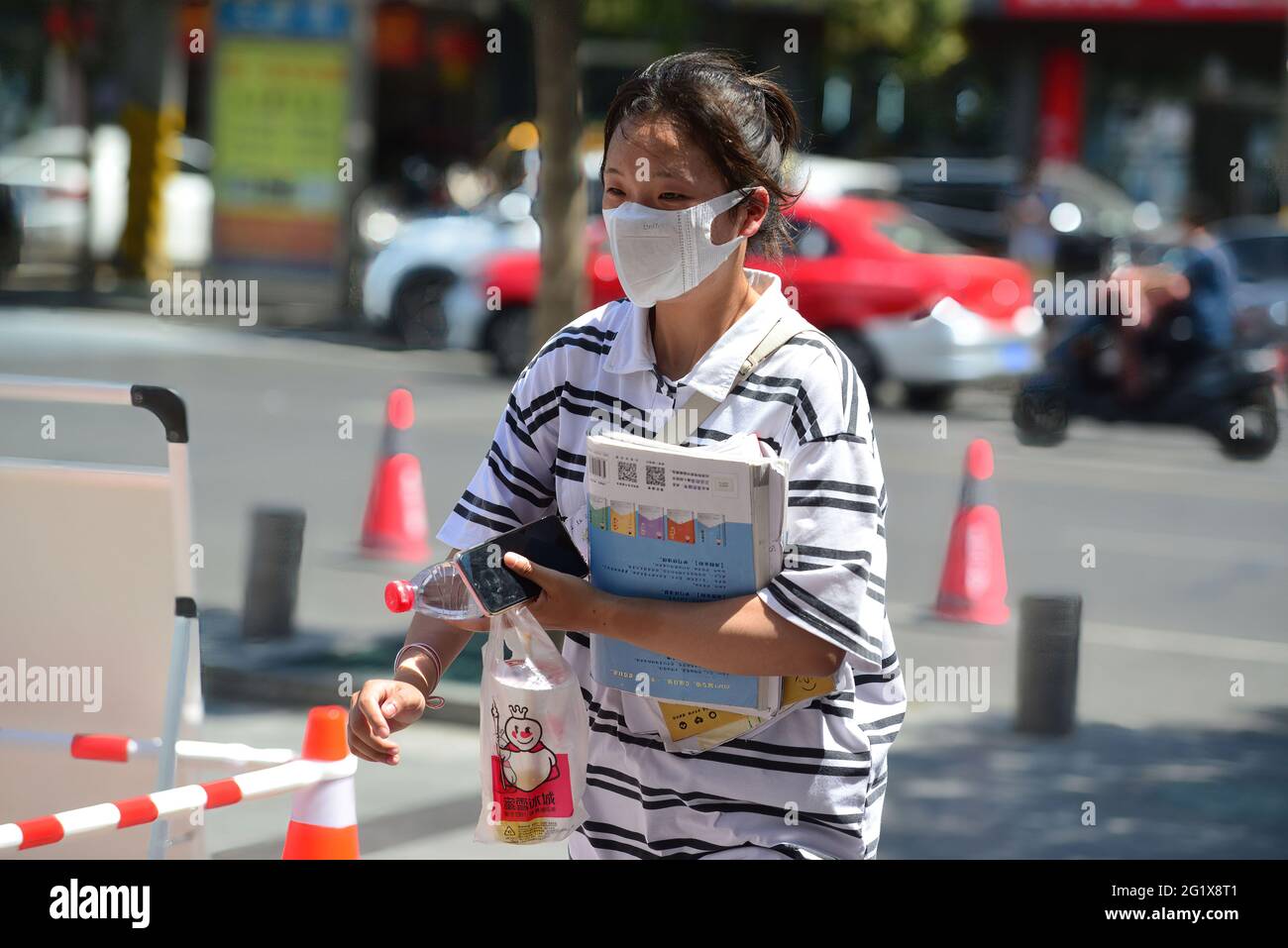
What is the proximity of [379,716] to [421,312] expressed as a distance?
16123 millimetres

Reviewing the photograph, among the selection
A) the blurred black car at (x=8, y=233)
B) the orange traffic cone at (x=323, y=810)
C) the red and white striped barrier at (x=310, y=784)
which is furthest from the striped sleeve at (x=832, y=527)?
the blurred black car at (x=8, y=233)

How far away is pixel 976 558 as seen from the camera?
23.6 ft

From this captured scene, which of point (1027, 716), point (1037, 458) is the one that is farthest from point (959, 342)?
point (1027, 716)

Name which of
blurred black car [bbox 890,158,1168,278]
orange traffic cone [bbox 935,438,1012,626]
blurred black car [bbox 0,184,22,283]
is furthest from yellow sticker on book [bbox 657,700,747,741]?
blurred black car [bbox 0,184,22,283]

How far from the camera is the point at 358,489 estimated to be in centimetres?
1041

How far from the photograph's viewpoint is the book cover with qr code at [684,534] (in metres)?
2.02

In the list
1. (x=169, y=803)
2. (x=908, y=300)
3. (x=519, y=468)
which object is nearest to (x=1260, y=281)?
(x=908, y=300)

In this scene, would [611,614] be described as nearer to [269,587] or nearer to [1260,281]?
[269,587]

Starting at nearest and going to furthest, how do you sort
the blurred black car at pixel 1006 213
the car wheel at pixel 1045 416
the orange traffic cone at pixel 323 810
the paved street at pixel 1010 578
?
1. the orange traffic cone at pixel 323 810
2. the paved street at pixel 1010 578
3. the car wheel at pixel 1045 416
4. the blurred black car at pixel 1006 213

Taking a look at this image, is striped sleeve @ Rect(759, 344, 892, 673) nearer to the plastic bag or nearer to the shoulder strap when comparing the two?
the shoulder strap

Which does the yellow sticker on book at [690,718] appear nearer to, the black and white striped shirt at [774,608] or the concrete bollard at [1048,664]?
the black and white striped shirt at [774,608]

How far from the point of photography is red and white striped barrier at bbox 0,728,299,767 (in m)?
3.24
